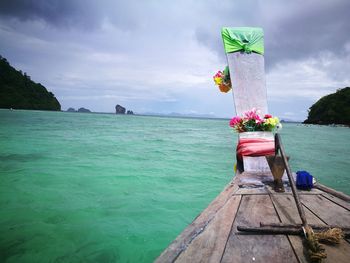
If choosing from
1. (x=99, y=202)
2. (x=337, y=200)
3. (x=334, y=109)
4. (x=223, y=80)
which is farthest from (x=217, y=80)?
(x=334, y=109)

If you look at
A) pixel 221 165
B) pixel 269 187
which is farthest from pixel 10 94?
pixel 269 187

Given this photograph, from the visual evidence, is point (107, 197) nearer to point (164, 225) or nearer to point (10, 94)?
point (164, 225)

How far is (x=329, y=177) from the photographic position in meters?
10.1

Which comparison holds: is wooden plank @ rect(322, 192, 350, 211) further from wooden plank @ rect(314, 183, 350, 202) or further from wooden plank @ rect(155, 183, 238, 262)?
wooden plank @ rect(155, 183, 238, 262)

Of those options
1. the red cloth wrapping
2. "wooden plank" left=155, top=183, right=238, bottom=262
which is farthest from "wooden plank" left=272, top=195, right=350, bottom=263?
the red cloth wrapping

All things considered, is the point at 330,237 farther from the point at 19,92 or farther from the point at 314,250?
the point at 19,92

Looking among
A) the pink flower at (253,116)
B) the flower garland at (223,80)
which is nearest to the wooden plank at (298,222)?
the pink flower at (253,116)

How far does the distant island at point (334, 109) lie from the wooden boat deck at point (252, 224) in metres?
90.7

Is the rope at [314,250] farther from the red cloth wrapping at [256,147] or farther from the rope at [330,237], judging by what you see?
the red cloth wrapping at [256,147]

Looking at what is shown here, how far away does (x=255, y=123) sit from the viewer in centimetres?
528

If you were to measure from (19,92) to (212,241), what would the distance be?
121091mm

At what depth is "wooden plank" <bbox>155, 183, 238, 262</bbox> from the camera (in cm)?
168

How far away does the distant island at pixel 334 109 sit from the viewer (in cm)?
7625

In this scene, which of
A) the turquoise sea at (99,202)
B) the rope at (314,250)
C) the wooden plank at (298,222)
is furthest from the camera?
the turquoise sea at (99,202)
